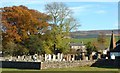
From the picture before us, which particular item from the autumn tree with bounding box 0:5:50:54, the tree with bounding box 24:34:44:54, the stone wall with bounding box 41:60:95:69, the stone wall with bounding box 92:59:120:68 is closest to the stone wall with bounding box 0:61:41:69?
the stone wall with bounding box 41:60:95:69

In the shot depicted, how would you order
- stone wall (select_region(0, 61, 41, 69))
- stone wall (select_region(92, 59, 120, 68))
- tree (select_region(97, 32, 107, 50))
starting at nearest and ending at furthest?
stone wall (select_region(0, 61, 41, 69)) < stone wall (select_region(92, 59, 120, 68)) < tree (select_region(97, 32, 107, 50))

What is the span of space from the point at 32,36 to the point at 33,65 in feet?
44.3

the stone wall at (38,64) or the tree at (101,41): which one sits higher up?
the tree at (101,41)

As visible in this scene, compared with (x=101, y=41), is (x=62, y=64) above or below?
below

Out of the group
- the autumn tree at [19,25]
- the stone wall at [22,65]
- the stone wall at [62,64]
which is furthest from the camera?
the autumn tree at [19,25]

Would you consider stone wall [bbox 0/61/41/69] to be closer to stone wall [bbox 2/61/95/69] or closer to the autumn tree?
stone wall [bbox 2/61/95/69]

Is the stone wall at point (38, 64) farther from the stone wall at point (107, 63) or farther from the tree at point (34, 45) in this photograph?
the tree at point (34, 45)

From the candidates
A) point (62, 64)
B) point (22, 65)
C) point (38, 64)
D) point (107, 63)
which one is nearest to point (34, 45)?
point (107, 63)

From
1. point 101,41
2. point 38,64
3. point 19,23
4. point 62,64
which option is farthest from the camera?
point 101,41

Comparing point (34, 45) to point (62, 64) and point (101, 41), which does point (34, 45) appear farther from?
point (101, 41)

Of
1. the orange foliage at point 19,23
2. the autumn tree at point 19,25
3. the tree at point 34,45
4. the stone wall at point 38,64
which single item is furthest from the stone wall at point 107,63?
the orange foliage at point 19,23

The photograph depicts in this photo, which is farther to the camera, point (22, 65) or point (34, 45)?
point (34, 45)

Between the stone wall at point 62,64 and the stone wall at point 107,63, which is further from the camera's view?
the stone wall at point 107,63

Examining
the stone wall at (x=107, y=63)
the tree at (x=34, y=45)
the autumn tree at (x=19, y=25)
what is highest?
the autumn tree at (x=19, y=25)
